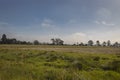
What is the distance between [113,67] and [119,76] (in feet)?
10.7

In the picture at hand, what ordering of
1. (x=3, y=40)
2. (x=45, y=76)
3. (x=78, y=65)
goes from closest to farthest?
(x=45, y=76) < (x=78, y=65) < (x=3, y=40)

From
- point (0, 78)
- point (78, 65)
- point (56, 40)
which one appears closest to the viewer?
point (0, 78)

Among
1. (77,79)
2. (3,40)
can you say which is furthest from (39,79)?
(3,40)

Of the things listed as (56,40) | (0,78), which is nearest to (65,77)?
(0,78)

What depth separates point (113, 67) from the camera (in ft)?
53.2

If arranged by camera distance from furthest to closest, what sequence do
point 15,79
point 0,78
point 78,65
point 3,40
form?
1. point 3,40
2. point 78,65
3. point 15,79
4. point 0,78

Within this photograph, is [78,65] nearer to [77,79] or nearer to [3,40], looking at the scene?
[77,79]

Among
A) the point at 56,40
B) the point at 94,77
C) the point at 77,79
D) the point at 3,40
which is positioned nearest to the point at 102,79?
the point at 94,77

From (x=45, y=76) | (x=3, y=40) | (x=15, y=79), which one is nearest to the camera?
Answer: (x=15, y=79)

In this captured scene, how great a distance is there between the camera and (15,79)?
351 inches

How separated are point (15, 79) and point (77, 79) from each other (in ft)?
9.99

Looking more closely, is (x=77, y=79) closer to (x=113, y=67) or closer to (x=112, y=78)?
(x=112, y=78)

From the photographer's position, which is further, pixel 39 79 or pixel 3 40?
pixel 3 40

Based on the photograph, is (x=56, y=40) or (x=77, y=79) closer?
(x=77, y=79)
